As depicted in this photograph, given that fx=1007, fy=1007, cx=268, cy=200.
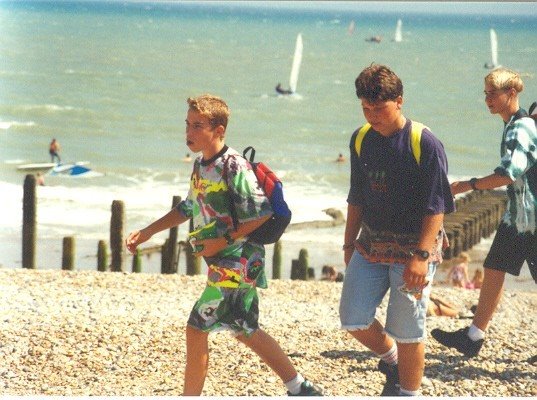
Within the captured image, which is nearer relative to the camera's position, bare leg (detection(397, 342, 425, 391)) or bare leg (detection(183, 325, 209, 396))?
bare leg (detection(183, 325, 209, 396))

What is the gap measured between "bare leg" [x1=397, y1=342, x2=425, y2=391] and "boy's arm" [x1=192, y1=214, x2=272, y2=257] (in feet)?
3.03

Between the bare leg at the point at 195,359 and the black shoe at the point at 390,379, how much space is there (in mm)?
976

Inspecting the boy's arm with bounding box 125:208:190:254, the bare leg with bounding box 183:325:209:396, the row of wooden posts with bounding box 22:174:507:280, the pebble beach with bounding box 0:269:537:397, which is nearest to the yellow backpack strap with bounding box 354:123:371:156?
the boy's arm with bounding box 125:208:190:254

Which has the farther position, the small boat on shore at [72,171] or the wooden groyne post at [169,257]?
the small boat on shore at [72,171]

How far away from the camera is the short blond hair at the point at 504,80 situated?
527 cm

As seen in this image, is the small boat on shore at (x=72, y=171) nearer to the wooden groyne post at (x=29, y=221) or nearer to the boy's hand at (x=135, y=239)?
the wooden groyne post at (x=29, y=221)

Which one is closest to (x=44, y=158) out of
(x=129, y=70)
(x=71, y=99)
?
(x=71, y=99)

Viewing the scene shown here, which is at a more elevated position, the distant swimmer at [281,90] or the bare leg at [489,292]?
the distant swimmer at [281,90]

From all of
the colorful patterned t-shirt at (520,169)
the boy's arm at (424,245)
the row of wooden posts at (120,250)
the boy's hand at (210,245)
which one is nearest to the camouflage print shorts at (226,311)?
the boy's hand at (210,245)

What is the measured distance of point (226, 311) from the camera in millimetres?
4426

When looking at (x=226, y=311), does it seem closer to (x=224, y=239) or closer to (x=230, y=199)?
(x=224, y=239)

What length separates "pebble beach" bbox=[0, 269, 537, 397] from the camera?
5480mm

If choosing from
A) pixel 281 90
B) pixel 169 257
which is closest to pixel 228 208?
pixel 169 257

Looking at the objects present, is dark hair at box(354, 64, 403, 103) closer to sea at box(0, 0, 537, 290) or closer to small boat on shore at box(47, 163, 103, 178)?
sea at box(0, 0, 537, 290)
